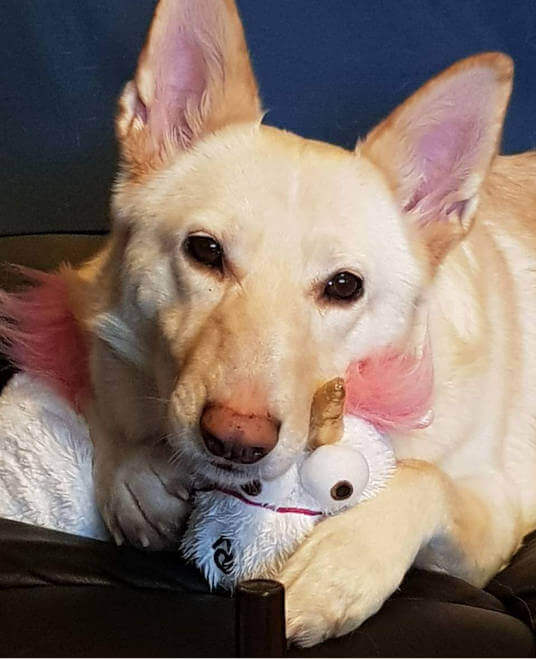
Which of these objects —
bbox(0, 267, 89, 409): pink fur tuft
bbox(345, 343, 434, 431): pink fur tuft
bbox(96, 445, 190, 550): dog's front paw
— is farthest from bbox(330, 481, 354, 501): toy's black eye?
bbox(0, 267, 89, 409): pink fur tuft

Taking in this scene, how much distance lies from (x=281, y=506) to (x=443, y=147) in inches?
21.7

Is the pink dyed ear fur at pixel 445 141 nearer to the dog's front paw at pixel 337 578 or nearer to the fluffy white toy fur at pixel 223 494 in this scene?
the fluffy white toy fur at pixel 223 494

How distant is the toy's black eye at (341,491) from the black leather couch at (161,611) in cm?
13

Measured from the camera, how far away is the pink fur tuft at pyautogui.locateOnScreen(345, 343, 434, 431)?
3.96 ft

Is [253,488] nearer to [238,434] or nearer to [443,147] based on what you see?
[238,434]

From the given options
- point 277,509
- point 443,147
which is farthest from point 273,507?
point 443,147

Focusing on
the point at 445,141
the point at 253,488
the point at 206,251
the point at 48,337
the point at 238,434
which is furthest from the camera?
the point at 48,337

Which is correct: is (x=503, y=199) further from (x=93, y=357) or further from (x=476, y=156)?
(x=93, y=357)

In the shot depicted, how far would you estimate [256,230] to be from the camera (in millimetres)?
1184

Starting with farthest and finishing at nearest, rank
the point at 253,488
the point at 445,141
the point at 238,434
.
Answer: the point at 445,141, the point at 253,488, the point at 238,434

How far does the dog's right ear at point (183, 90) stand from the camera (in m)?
1.33

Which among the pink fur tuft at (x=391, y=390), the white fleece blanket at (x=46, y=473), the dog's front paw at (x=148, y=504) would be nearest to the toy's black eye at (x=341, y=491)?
the pink fur tuft at (x=391, y=390)

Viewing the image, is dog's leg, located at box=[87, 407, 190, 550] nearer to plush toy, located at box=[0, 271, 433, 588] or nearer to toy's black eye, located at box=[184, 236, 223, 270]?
plush toy, located at box=[0, 271, 433, 588]

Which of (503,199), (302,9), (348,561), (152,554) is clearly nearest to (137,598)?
(152,554)
